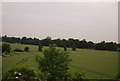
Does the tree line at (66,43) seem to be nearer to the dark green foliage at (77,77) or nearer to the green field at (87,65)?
the green field at (87,65)

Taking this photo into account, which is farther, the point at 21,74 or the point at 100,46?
the point at 100,46

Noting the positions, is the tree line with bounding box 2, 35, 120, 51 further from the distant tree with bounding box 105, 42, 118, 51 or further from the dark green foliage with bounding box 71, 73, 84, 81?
the dark green foliage with bounding box 71, 73, 84, 81

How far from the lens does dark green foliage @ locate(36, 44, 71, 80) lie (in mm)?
8578

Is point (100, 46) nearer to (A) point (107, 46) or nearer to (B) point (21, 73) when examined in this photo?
(A) point (107, 46)

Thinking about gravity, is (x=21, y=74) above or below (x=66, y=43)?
below

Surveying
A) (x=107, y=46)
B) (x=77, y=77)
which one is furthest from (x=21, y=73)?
(x=107, y=46)

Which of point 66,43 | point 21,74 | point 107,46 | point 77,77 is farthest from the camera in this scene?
point 66,43

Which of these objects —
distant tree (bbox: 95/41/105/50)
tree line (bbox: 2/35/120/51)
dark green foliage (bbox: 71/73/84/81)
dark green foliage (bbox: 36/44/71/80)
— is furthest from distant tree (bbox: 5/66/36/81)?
distant tree (bbox: 95/41/105/50)

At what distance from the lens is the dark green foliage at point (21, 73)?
Result: 6820mm

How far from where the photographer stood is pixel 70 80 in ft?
22.9

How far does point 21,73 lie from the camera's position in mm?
7000

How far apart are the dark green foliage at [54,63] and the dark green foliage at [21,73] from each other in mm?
1239

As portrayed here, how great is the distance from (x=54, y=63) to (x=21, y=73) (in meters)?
2.53

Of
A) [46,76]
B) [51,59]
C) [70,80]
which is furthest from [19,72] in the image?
[51,59]
